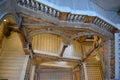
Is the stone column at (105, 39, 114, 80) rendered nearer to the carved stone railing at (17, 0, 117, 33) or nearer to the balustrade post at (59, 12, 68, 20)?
the carved stone railing at (17, 0, 117, 33)

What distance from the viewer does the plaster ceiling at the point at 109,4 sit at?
17.8ft

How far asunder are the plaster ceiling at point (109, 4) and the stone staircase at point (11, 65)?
3481 millimetres

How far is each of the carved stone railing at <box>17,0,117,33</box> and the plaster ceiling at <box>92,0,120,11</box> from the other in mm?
559

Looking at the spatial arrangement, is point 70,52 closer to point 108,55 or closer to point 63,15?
point 108,55

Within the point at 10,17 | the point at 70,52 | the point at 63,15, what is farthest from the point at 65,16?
the point at 70,52

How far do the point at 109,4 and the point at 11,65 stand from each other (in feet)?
13.6

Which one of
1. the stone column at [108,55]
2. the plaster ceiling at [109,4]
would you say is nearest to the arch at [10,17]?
the plaster ceiling at [109,4]

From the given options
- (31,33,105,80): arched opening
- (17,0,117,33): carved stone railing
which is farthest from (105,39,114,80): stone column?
(31,33,105,80): arched opening

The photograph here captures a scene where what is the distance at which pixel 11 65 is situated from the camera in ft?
22.8

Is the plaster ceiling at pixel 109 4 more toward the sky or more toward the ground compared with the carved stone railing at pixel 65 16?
more toward the sky

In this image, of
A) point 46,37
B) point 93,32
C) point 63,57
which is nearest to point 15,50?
point 46,37

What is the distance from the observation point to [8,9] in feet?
12.9

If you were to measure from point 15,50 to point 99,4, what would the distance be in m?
3.82

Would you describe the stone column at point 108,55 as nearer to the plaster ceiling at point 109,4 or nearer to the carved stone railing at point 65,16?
the carved stone railing at point 65,16
